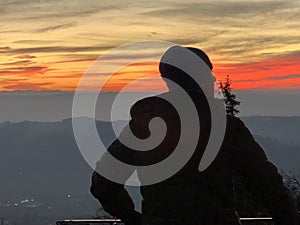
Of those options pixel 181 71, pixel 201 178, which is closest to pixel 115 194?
pixel 201 178

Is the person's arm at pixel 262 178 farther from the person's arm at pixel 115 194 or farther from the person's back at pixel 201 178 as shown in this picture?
the person's arm at pixel 115 194

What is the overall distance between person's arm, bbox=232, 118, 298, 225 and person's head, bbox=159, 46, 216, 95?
0.35 metres

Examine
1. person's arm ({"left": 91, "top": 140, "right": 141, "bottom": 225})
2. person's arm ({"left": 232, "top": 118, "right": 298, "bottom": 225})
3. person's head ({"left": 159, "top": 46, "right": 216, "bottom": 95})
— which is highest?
person's head ({"left": 159, "top": 46, "right": 216, "bottom": 95})

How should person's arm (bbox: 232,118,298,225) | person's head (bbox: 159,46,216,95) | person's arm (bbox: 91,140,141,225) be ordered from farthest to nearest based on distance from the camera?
person's arm (bbox: 91,140,141,225)
person's head (bbox: 159,46,216,95)
person's arm (bbox: 232,118,298,225)

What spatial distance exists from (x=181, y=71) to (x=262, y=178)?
874 millimetres

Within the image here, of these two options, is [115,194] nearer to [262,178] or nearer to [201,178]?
[201,178]

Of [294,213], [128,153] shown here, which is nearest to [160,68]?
[128,153]

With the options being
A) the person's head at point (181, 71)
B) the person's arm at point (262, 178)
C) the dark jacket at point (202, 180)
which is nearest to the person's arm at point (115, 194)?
the dark jacket at point (202, 180)

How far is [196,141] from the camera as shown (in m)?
4.63

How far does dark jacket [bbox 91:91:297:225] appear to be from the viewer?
4.43 m

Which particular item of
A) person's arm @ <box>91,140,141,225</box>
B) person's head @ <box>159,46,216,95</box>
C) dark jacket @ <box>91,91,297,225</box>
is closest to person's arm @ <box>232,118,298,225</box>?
dark jacket @ <box>91,91,297,225</box>

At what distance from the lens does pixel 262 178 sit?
4.42 m

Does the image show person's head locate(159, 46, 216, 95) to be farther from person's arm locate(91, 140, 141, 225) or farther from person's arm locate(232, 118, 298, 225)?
person's arm locate(91, 140, 141, 225)

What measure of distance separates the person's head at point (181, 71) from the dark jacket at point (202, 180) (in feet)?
0.24
